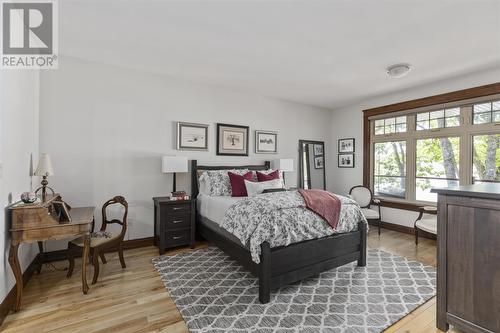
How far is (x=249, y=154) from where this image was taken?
4.86 meters

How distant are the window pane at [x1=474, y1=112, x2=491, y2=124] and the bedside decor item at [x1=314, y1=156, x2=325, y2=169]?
2.89 metres

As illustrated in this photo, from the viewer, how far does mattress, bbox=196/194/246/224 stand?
3111 mm

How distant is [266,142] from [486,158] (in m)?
3.60

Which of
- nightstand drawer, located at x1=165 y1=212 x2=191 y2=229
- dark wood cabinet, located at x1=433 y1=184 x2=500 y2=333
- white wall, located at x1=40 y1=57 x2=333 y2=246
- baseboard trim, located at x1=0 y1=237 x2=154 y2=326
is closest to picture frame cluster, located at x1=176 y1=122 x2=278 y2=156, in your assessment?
white wall, located at x1=40 y1=57 x2=333 y2=246

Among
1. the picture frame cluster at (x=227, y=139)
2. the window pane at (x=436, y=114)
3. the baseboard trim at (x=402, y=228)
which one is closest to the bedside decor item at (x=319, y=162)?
the picture frame cluster at (x=227, y=139)

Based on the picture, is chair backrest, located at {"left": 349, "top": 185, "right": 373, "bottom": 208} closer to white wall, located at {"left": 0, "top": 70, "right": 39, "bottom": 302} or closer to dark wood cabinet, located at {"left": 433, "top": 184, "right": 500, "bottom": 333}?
dark wood cabinet, located at {"left": 433, "top": 184, "right": 500, "bottom": 333}

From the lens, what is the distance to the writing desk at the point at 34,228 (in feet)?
6.83

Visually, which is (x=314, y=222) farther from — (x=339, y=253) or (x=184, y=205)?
(x=184, y=205)

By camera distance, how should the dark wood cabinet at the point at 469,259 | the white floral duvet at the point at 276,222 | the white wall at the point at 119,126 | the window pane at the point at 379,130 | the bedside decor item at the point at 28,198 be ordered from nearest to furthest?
1. the dark wood cabinet at the point at 469,259
2. the bedside decor item at the point at 28,198
3. the white floral duvet at the point at 276,222
4. the white wall at the point at 119,126
5. the window pane at the point at 379,130

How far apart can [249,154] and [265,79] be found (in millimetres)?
1491

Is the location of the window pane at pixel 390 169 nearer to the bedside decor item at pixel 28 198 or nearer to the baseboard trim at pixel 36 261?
the baseboard trim at pixel 36 261

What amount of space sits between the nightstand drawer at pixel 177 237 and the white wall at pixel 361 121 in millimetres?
3937

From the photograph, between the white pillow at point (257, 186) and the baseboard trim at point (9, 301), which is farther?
the white pillow at point (257, 186)

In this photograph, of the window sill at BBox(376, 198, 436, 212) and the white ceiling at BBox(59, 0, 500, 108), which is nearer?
the white ceiling at BBox(59, 0, 500, 108)
